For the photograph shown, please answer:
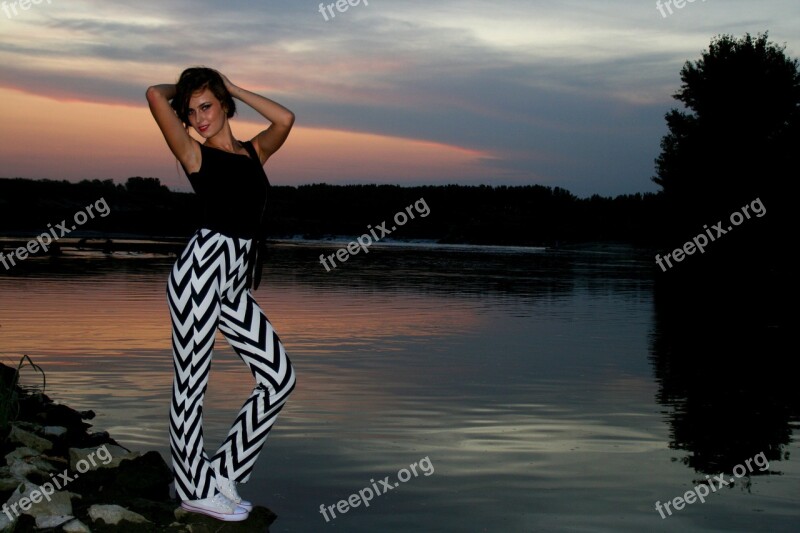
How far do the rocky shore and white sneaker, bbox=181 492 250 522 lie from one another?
163 mm

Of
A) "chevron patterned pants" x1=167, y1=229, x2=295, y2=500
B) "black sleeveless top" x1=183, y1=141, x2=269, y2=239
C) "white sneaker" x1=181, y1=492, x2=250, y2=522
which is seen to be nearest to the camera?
"chevron patterned pants" x1=167, y1=229, x2=295, y2=500

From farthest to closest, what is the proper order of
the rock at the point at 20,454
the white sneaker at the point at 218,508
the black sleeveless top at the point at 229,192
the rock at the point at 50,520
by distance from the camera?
1. the rock at the point at 20,454
2. the rock at the point at 50,520
3. the white sneaker at the point at 218,508
4. the black sleeveless top at the point at 229,192

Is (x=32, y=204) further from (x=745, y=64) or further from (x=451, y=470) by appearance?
(x=451, y=470)

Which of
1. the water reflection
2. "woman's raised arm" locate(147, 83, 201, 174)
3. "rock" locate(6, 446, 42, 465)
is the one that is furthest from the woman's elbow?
the water reflection

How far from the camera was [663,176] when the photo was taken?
56938 mm

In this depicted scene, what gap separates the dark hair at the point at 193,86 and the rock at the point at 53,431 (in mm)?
3645

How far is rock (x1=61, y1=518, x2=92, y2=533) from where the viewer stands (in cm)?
607

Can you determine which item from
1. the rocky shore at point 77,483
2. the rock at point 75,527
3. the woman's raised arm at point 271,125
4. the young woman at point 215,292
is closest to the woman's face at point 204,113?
the young woman at point 215,292

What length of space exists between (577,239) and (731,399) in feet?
352

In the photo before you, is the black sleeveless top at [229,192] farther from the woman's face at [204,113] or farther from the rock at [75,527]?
the rock at [75,527]

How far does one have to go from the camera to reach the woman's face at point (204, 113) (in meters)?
5.95

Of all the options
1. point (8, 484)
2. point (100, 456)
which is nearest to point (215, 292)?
point (8, 484)

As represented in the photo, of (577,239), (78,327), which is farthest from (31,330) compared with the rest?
(577,239)

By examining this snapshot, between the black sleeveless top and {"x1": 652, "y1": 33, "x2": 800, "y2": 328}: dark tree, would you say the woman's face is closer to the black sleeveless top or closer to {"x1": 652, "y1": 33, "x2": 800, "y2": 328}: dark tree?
the black sleeveless top
